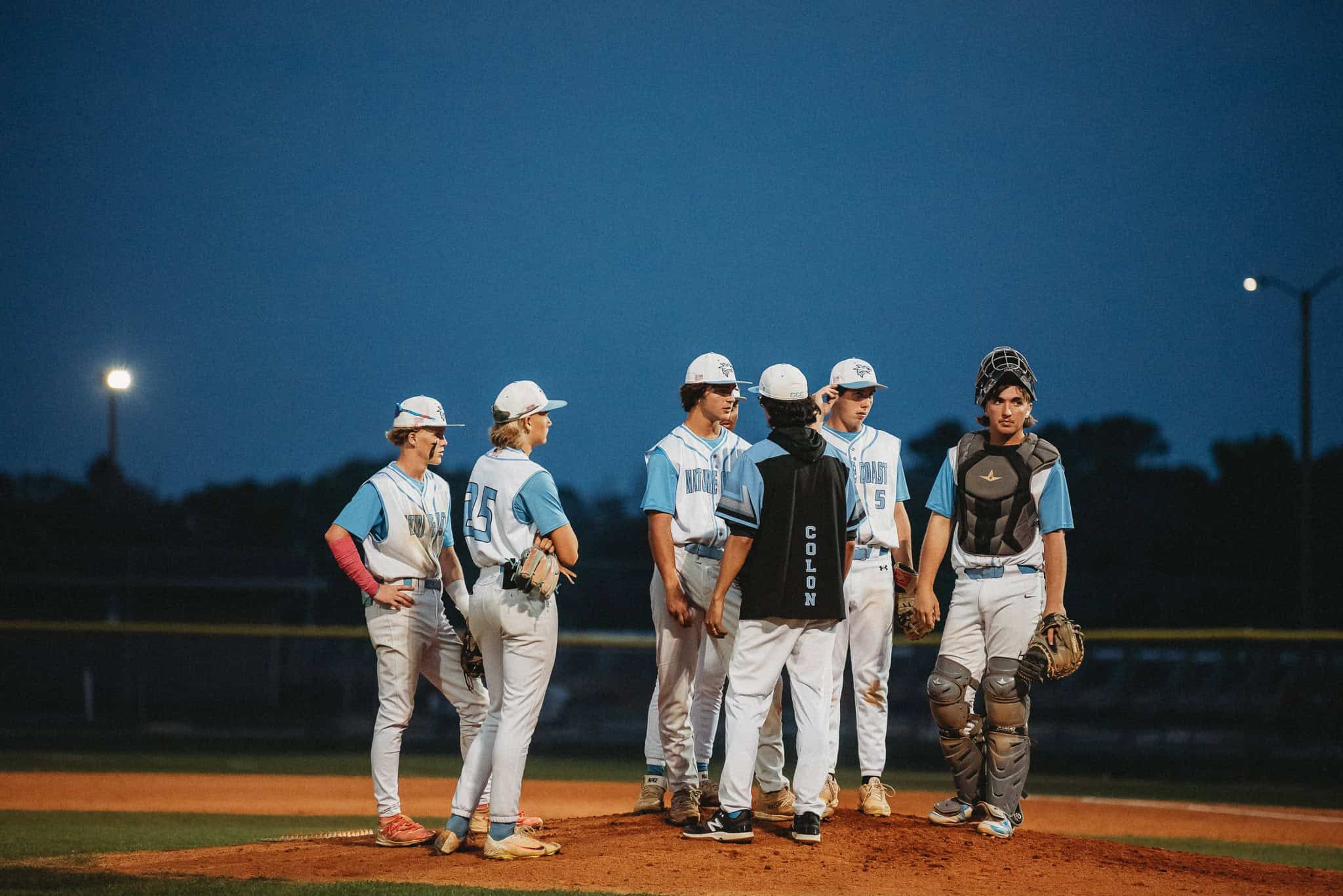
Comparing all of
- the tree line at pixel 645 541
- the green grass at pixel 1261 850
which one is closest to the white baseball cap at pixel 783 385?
the green grass at pixel 1261 850

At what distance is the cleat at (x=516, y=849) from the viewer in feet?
20.2

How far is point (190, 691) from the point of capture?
29.2 m

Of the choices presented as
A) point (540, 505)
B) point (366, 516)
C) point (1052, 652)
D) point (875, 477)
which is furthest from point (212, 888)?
point (1052, 652)

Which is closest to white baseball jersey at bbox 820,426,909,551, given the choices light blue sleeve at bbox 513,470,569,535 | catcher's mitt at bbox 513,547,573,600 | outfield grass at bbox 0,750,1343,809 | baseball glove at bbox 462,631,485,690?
light blue sleeve at bbox 513,470,569,535

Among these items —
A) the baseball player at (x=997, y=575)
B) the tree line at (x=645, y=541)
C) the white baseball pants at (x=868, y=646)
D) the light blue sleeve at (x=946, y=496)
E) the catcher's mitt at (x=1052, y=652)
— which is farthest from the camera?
the tree line at (x=645, y=541)

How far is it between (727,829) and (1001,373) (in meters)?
2.71

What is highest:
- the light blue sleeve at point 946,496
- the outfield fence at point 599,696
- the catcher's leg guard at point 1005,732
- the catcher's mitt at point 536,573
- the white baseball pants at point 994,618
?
the light blue sleeve at point 946,496

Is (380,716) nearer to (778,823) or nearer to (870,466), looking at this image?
(778,823)

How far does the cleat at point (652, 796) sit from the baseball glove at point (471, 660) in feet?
3.76

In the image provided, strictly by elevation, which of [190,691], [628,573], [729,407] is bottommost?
[190,691]

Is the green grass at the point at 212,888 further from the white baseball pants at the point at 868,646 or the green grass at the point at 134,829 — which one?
the white baseball pants at the point at 868,646

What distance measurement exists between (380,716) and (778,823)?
221 cm

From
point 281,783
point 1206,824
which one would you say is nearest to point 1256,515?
point 1206,824

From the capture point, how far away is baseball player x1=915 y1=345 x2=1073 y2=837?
648 cm
